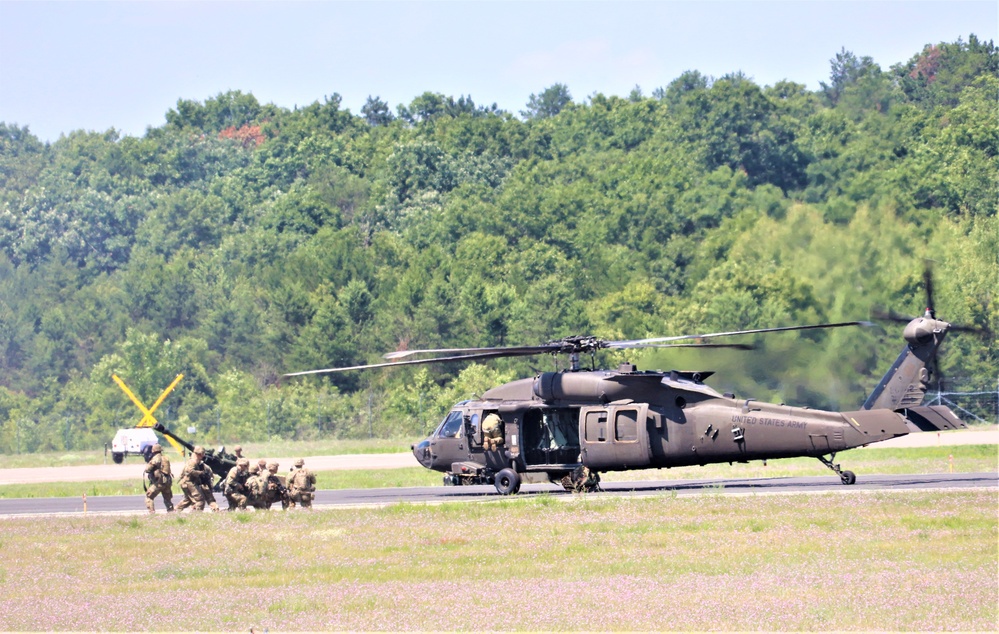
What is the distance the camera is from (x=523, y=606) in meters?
16.4

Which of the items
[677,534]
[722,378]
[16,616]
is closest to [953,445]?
[722,378]

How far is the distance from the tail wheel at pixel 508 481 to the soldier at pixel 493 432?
583 millimetres

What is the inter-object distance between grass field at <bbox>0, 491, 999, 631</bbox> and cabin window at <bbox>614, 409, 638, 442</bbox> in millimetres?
1639

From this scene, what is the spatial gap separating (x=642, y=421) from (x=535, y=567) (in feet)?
30.7

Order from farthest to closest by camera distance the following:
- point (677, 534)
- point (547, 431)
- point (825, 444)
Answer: point (547, 431) → point (825, 444) → point (677, 534)

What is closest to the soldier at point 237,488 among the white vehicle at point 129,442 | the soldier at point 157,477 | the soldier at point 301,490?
the soldier at point 301,490

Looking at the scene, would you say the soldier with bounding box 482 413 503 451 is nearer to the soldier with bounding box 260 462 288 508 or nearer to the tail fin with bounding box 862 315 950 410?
the soldier with bounding box 260 462 288 508

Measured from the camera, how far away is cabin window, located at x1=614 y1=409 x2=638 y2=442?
93.2 ft

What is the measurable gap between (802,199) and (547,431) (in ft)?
233

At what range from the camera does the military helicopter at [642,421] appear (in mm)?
27203

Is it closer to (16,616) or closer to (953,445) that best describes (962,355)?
(953,445)

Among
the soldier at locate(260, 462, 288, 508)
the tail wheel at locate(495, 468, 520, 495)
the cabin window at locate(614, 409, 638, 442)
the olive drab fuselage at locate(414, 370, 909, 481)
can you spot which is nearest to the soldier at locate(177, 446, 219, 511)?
the soldier at locate(260, 462, 288, 508)

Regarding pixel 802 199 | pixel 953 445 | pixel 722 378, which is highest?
pixel 802 199

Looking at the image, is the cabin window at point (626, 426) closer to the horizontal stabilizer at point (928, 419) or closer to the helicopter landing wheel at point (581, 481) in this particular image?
the helicopter landing wheel at point (581, 481)
